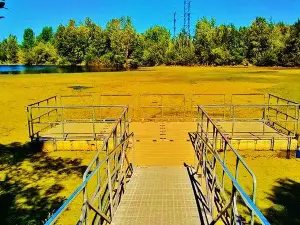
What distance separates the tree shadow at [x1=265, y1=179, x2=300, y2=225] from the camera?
6.50m

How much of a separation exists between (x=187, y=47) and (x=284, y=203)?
7573 centimetres

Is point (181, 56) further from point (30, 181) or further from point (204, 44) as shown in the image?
point (30, 181)

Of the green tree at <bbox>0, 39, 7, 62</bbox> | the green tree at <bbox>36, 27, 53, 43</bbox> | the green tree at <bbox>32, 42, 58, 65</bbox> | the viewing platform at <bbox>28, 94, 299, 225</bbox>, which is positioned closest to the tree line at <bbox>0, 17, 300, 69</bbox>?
the green tree at <bbox>32, 42, 58, 65</bbox>

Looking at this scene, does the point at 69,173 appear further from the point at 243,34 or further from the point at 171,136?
the point at 243,34

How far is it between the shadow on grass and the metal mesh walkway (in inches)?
68.0

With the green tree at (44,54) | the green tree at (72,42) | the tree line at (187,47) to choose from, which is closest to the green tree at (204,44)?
the tree line at (187,47)

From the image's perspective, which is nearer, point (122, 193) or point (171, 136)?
point (122, 193)

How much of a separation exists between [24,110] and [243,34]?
69.6 meters

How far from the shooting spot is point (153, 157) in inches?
376

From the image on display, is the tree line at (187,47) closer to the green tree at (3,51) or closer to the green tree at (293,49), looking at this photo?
the green tree at (293,49)

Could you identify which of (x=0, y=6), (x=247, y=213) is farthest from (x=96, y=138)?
(x=0, y=6)

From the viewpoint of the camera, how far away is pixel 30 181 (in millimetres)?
8414

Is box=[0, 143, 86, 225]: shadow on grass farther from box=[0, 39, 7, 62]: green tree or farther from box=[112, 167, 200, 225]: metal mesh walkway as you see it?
box=[0, 39, 7, 62]: green tree

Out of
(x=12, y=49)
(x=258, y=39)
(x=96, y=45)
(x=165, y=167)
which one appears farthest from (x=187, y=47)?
(x=165, y=167)
